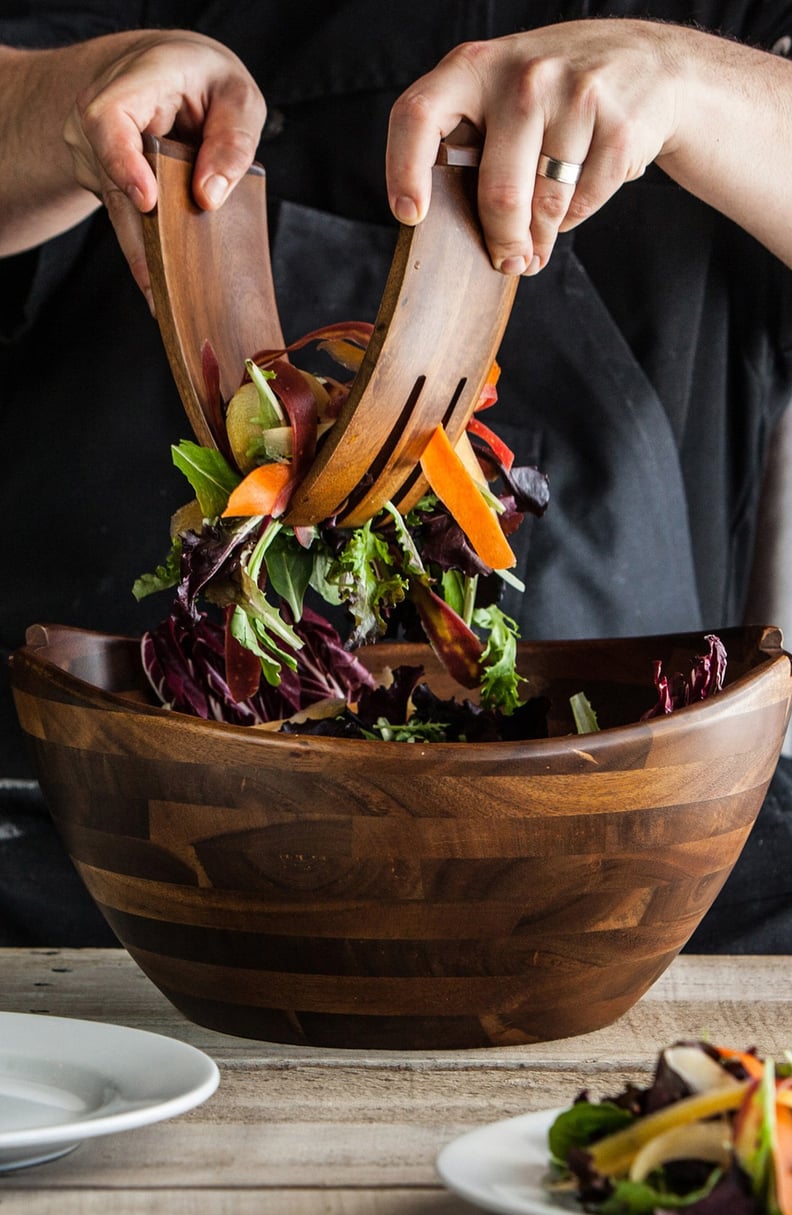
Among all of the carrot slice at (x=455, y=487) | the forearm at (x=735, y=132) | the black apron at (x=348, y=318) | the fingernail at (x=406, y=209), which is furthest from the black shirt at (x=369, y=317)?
the fingernail at (x=406, y=209)

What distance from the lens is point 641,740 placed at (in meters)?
0.62

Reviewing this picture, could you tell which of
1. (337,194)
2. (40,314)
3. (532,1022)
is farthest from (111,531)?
(532,1022)

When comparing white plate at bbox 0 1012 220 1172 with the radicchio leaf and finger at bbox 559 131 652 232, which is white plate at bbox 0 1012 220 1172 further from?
finger at bbox 559 131 652 232

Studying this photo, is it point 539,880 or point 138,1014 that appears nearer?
point 539,880

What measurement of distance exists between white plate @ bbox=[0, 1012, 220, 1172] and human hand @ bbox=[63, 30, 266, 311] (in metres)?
0.52

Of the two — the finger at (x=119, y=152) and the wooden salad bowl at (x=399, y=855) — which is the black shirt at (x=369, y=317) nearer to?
the finger at (x=119, y=152)

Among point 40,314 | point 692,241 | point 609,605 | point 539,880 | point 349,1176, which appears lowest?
point 349,1176

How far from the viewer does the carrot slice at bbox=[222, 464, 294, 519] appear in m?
0.75

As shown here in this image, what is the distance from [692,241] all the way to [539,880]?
36.5 inches

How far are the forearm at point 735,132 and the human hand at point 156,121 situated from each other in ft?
1.04

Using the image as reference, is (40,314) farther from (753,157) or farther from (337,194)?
(753,157)

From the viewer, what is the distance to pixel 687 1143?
1.43ft

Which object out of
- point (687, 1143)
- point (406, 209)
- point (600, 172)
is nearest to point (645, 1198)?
point (687, 1143)

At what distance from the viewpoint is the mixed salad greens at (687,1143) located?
0.41 metres
